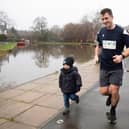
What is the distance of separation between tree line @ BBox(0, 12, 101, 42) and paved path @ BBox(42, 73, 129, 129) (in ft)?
232

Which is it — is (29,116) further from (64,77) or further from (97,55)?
(97,55)

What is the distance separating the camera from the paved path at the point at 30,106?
514 centimetres

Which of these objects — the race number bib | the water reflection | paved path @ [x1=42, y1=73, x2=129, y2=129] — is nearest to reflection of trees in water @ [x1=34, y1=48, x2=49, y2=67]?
the water reflection

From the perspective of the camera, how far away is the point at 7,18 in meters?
85.9

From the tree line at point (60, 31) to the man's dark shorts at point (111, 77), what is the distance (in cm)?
7222

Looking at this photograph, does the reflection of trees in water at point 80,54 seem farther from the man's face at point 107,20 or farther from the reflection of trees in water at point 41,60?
the man's face at point 107,20

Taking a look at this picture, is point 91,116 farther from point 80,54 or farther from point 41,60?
point 80,54

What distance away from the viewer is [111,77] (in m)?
4.77

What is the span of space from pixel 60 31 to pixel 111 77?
8348 cm

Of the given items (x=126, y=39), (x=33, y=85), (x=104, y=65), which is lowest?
(x=33, y=85)

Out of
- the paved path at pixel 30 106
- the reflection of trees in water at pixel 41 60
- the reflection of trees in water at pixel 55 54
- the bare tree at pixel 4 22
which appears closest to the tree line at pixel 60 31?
the bare tree at pixel 4 22

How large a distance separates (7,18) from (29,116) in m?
83.7

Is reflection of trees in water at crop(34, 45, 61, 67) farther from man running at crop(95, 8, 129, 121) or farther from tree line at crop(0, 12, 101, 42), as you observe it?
tree line at crop(0, 12, 101, 42)

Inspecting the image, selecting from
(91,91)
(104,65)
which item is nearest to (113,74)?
(104,65)
